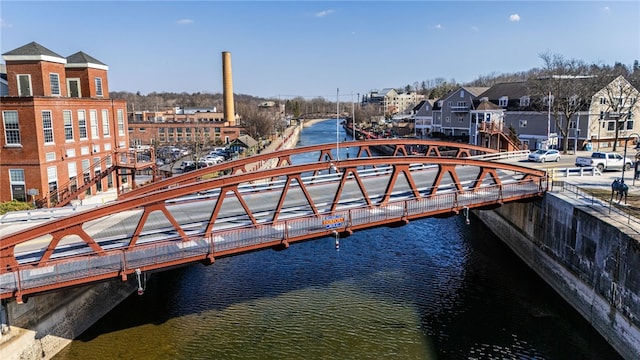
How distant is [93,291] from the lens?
63.3ft

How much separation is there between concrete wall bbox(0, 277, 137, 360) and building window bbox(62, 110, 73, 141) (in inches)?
477

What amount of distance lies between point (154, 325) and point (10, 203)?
38.2ft

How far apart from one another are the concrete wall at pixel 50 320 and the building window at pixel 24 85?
13917 millimetres

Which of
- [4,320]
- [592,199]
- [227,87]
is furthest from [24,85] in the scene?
[227,87]

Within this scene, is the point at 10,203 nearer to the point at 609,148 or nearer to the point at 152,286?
the point at 152,286

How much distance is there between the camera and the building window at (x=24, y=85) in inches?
1045

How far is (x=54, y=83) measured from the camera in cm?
2778

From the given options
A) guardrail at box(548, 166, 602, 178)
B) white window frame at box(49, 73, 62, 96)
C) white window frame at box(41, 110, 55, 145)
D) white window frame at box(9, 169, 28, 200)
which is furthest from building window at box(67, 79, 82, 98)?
guardrail at box(548, 166, 602, 178)

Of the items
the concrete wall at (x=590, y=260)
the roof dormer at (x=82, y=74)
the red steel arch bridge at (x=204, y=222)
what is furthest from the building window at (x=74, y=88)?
the concrete wall at (x=590, y=260)

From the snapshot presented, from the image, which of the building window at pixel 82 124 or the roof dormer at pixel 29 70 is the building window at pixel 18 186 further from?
the roof dormer at pixel 29 70

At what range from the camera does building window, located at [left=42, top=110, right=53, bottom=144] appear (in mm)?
26000

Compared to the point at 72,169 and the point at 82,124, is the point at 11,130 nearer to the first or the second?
the point at 72,169

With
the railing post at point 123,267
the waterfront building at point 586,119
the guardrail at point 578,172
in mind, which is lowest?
the railing post at point 123,267

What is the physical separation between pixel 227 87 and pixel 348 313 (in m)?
89.8
